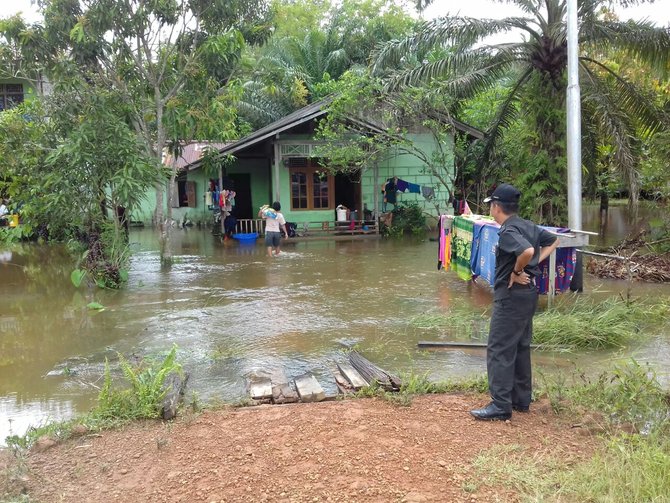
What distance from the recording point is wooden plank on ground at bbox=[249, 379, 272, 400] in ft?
16.0

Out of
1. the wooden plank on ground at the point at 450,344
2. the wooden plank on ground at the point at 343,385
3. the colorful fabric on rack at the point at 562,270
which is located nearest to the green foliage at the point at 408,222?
the colorful fabric on rack at the point at 562,270

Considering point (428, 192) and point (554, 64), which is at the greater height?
point (554, 64)

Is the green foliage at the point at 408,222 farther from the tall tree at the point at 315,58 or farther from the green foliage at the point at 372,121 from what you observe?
the tall tree at the point at 315,58

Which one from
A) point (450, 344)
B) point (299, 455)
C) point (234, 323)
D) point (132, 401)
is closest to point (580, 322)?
point (450, 344)

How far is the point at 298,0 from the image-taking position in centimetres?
3834

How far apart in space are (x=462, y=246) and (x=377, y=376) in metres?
4.89

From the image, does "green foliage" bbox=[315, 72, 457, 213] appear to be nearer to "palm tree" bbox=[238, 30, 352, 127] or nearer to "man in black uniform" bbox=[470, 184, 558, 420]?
"palm tree" bbox=[238, 30, 352, 127]

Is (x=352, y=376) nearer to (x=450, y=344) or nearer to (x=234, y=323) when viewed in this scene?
(x=450, y=344)

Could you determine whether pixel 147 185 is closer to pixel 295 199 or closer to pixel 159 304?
pixel 159 304

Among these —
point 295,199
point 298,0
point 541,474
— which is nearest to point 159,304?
point 541,474

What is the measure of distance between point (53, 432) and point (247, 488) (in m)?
1.84

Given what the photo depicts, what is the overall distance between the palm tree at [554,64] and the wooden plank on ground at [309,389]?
8.48 m

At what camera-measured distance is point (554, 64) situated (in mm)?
11805

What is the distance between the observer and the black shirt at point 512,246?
160 inches
